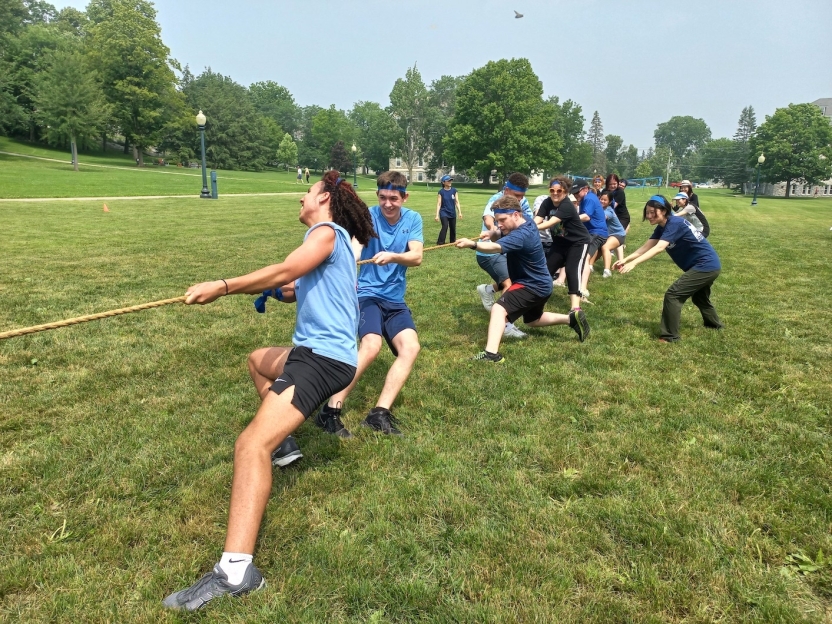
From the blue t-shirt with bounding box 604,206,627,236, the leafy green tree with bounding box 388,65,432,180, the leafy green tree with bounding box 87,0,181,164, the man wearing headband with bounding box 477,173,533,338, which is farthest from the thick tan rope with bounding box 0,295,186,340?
the leafy green tree with bounding box 388,65,432,180

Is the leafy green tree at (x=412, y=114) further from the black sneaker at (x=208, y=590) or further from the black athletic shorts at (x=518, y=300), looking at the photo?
the black sneaker at (x=208, y=590)

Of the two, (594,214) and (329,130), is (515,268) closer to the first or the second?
(594,214)

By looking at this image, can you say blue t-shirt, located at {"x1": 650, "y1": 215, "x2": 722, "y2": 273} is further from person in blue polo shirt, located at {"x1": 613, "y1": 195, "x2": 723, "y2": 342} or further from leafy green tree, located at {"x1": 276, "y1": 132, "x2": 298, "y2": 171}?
leafy green tree, located at {"x1": 276, "y1": 132, "x2": 298, "y2": 171}

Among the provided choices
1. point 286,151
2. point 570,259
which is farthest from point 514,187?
point 286,151

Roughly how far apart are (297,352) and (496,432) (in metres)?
1.79

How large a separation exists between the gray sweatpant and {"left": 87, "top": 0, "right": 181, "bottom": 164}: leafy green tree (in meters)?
64.4

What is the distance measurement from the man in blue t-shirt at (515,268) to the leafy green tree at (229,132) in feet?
221

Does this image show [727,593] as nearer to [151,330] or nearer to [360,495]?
[360,495]

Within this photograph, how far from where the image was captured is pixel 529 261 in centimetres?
574

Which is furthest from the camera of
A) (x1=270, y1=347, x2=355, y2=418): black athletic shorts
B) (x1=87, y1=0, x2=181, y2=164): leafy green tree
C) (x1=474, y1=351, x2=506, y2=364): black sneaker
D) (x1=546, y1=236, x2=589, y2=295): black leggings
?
(x1=87, y1=0, x2=181, y2=164): leafy green tree

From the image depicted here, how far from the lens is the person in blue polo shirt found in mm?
6312

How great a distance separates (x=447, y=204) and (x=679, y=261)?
24.8ft

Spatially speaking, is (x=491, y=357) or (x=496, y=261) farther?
(x=496, y=261)

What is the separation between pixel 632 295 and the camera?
8.81m
